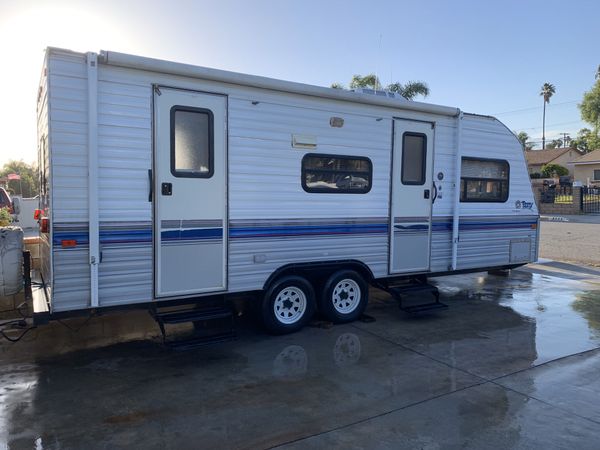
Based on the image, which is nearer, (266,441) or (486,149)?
(266,441)

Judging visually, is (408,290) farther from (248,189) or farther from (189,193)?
(189,193)

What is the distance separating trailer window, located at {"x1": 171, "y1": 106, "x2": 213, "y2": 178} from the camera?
5.19m

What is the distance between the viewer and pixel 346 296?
6.61 m

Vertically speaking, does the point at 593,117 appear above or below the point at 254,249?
above

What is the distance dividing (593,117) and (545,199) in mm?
19651

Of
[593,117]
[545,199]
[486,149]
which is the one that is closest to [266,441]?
[486,149]

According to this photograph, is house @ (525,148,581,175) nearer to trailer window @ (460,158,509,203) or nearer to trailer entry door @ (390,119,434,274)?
trailer window @ (460,158,509,203)

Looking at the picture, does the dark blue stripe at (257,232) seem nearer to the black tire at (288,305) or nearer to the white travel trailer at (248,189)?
the white travel trailer at (248,189)

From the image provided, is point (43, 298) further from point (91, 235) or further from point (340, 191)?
point (340, 191)

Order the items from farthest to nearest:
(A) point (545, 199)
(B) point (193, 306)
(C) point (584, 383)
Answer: (A) point (545, 199)
(B) point (193, 306)
(C) point (584, 383)

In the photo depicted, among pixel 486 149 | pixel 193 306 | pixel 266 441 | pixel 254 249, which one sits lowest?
pixel 266 441

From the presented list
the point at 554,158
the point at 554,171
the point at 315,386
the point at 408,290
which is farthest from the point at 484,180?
the point at 554,158

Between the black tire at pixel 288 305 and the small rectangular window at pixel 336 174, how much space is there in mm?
1192

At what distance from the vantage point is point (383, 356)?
5.41 m
